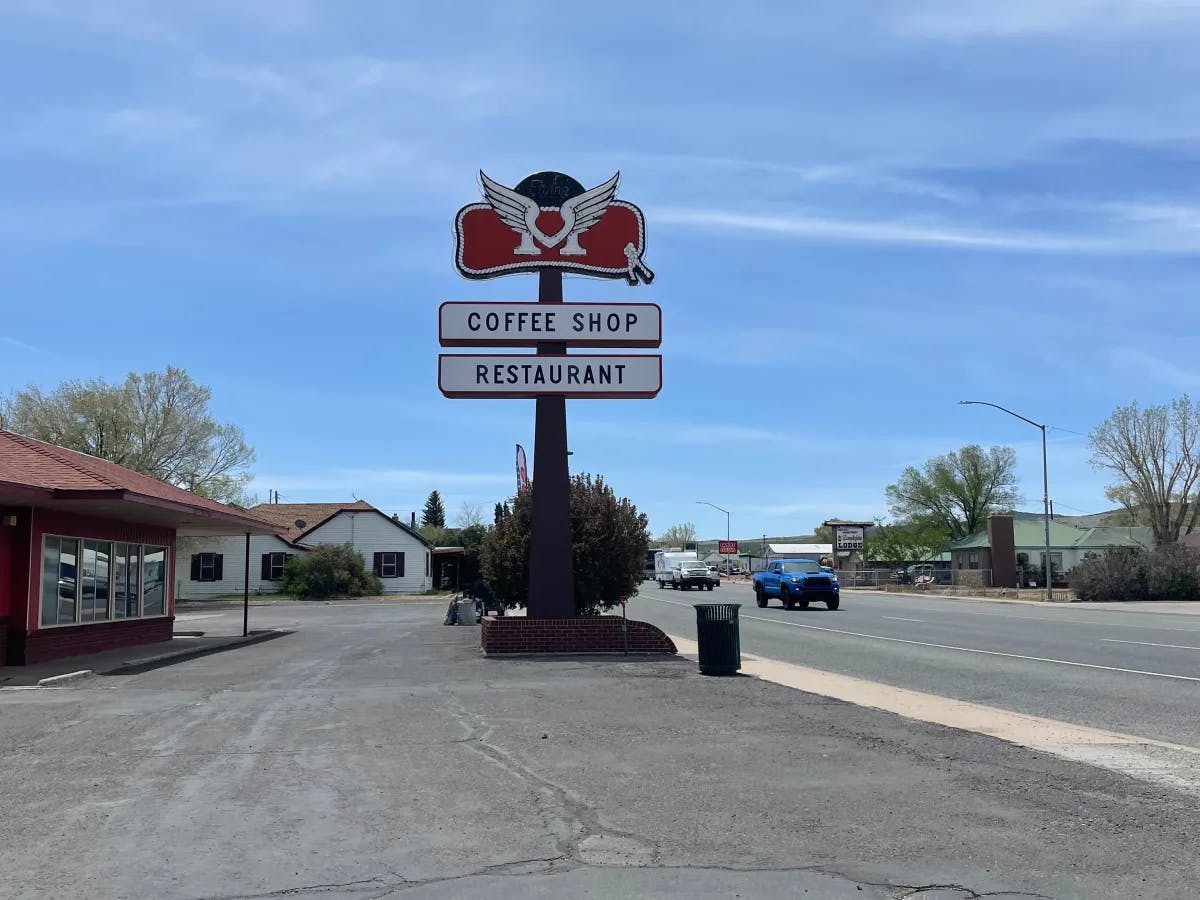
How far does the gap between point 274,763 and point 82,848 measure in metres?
2.57

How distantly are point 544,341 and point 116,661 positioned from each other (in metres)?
9.53

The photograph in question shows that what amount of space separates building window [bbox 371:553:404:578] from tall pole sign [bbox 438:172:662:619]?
40.1m

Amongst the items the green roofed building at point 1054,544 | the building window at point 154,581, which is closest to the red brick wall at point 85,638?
the building window at point 154,581

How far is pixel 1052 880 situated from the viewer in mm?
5660

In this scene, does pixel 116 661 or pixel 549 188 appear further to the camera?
pixel 549 188

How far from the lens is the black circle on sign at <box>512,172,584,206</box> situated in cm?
2041

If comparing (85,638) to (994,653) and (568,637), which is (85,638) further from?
(994,653)

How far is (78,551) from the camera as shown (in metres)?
20.1

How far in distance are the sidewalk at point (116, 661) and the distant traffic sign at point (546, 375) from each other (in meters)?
7.16

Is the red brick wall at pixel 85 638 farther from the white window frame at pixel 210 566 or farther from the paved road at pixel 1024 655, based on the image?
the white window frame at pixel 210 566

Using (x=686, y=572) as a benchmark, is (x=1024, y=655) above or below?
below

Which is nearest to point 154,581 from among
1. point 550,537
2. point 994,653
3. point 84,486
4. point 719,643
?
point 84,486

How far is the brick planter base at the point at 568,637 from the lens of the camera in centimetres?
1873

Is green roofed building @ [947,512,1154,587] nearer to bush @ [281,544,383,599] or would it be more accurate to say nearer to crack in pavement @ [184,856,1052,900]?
bush @ [281,544,383,599]
